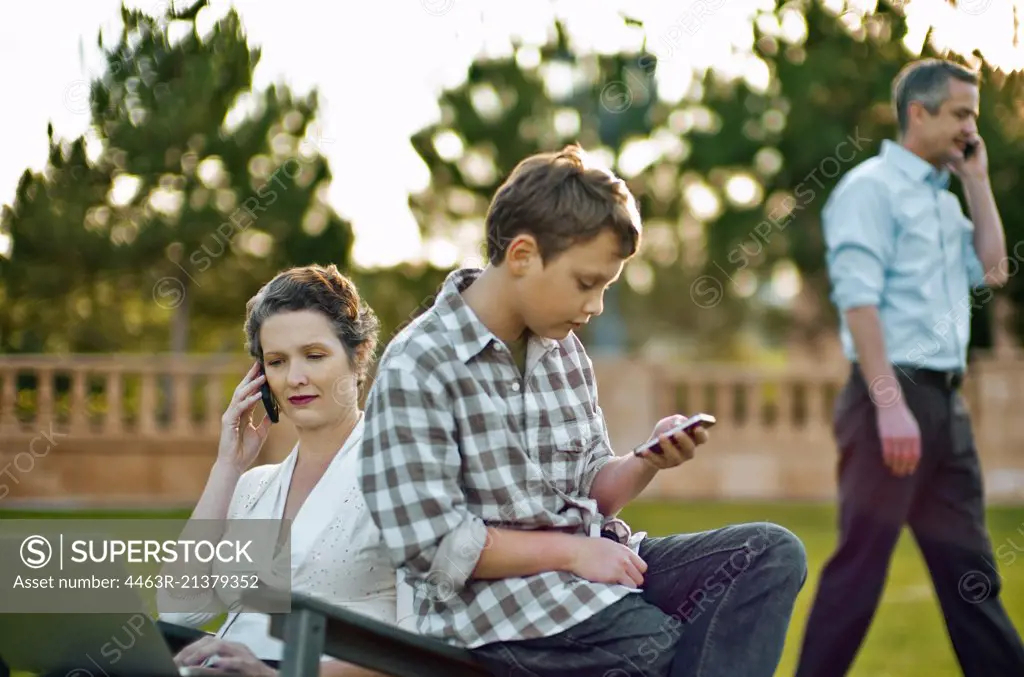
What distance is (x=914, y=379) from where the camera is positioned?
153 inches

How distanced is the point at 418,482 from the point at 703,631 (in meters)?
0.60

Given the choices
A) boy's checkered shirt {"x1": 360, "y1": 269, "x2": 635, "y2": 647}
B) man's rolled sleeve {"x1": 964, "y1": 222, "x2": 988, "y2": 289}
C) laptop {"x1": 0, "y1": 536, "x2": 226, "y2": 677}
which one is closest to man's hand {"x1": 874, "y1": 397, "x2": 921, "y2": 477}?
man's rolled sleeve {"x1": 964, "y1": 222, "x2": 988, "y2": 289}

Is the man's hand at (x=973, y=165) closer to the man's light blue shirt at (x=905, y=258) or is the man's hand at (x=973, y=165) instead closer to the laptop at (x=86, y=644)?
the man's light blue shirt at (x=905, y=258)

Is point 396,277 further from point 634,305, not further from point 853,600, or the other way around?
point 634,305

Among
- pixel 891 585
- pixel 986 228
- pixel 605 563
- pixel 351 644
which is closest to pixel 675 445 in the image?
pixel 605 563

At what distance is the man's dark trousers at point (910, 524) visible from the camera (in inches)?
147

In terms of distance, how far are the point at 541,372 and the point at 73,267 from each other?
1383 cm

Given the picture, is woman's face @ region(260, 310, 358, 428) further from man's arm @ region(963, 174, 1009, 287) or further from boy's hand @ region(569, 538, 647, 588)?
man's arm @ region(963, 174, 1009, 287)

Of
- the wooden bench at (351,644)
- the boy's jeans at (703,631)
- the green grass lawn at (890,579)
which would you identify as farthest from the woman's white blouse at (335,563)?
the green grass lawn at (890,579)

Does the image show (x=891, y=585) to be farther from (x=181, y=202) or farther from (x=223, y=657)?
(x=181, y=202)

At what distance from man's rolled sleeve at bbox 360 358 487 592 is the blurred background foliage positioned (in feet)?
41.0

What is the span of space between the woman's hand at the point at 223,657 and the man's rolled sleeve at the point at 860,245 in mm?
2203

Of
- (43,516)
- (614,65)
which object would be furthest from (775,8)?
(43,516)

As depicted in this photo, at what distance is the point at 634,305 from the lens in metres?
37.9
